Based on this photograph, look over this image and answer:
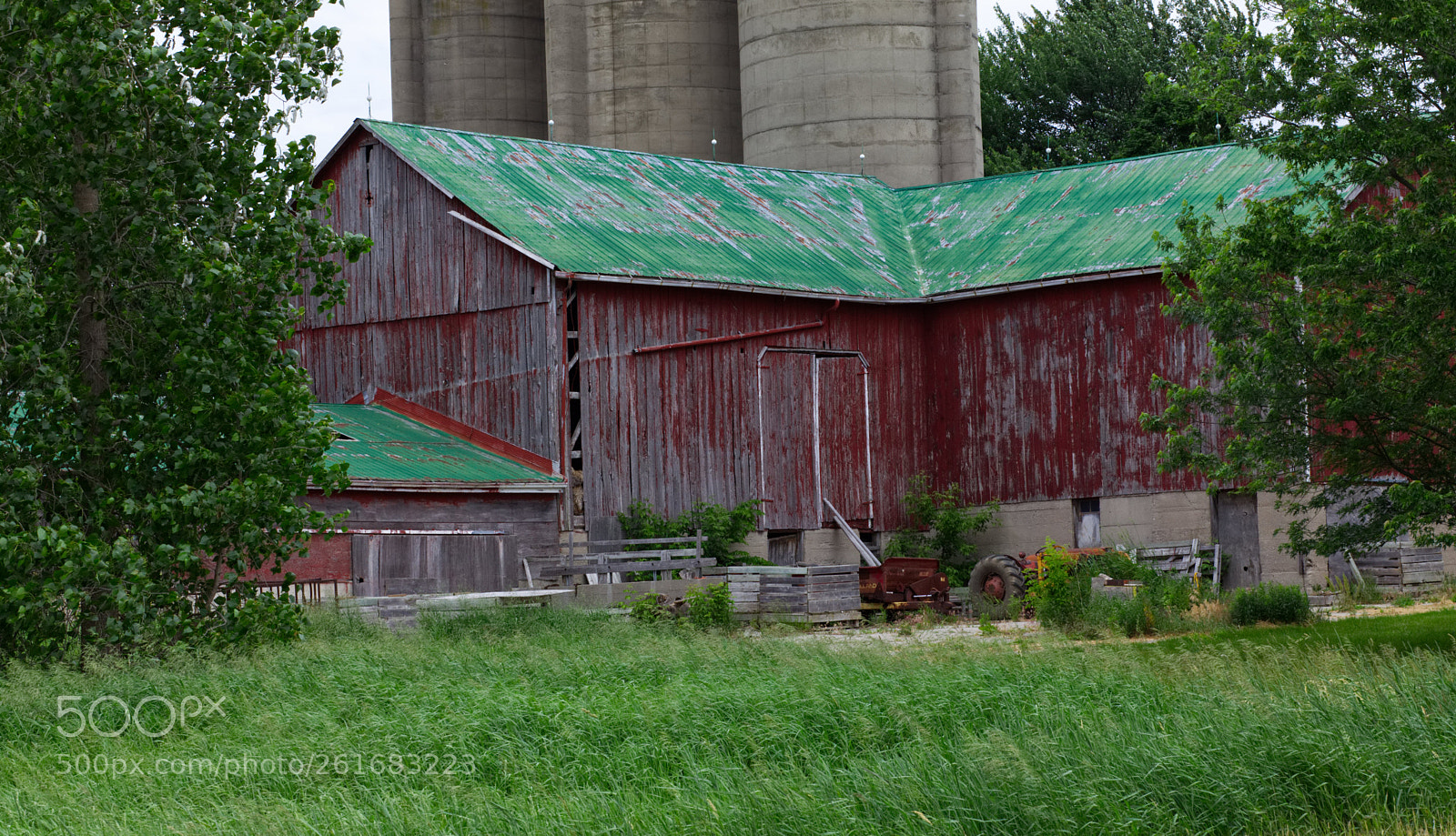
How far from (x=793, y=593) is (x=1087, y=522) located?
717cm

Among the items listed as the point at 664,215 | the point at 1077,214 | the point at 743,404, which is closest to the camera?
the point at 743,404

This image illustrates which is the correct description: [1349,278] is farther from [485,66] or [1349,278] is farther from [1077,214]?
[485,66]

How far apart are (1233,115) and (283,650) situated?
10.8 m

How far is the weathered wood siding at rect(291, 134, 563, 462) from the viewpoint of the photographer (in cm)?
2606

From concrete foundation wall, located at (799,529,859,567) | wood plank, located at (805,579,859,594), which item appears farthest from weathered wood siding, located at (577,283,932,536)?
wood plank, located at (805,579,859,594)

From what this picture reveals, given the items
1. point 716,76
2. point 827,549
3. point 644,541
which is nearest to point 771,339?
point 827,549

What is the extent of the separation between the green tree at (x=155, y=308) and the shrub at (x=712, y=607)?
25.6 ft

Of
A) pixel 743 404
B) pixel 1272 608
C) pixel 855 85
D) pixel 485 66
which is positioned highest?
pixel 485 66

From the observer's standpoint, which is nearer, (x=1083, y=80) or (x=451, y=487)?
(x=451, y=487)

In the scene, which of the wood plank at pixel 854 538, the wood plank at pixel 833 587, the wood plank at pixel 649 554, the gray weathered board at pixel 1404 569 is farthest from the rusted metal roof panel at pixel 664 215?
the gray weathered board at pixel 1404 569

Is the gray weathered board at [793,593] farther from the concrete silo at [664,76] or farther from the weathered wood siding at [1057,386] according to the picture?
the concrete silo at [664,76]

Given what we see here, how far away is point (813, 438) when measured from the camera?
28.4 m

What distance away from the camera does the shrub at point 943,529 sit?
94.0 ft

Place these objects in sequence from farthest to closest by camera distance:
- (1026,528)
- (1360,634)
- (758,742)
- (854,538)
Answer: (1026,528) < (854,538) < (1360,634) < (758,742)
